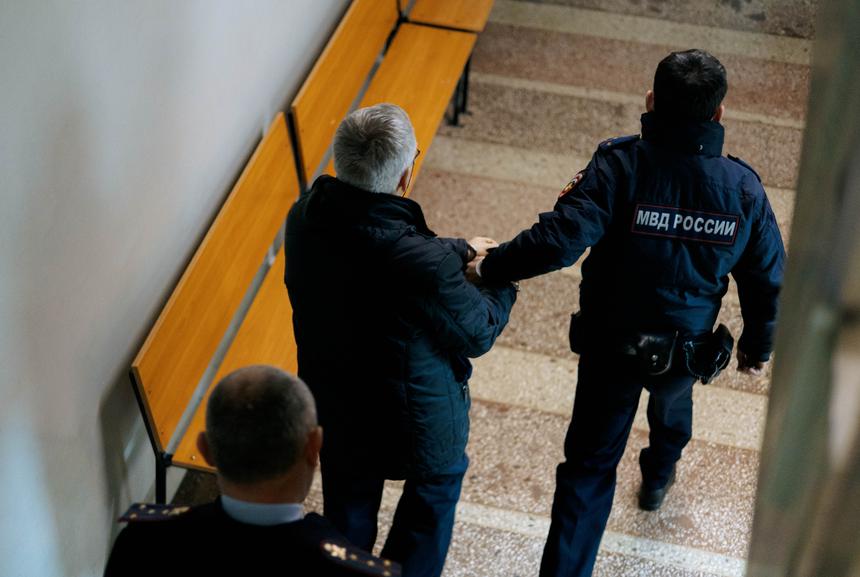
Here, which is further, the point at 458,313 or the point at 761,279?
the point at 761,279

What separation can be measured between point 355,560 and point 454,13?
4.10 meters

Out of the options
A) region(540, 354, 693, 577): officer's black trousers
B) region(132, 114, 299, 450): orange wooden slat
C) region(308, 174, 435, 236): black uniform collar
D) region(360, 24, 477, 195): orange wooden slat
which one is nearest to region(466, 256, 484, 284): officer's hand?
region(540, 354, 693, 577): officer's black trousers

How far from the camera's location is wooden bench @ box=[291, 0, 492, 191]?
13.4 ft

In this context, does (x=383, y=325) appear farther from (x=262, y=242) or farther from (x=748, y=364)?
(x=262, y=242)

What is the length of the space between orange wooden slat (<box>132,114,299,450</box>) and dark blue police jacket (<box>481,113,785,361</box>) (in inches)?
41.7

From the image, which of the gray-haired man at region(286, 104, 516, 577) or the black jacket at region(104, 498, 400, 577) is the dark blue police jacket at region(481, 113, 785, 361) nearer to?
the gray-haired man at region(286, 104, 516, 577)

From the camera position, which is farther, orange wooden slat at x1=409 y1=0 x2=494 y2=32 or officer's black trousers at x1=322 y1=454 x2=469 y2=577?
orange wooden slat at x1=409 y1=0 x2=494 y2=32

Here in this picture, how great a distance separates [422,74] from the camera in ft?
15.6

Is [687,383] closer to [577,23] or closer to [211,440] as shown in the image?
[211,440]

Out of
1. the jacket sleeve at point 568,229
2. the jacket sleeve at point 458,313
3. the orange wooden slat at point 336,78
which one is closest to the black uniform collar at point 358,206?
the jacket sleeve at point 458,313

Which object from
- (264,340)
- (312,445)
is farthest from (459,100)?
(312,445)

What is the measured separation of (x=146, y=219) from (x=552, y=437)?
5.95ft

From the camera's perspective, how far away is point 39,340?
2.46m

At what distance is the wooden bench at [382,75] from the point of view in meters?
4.07
